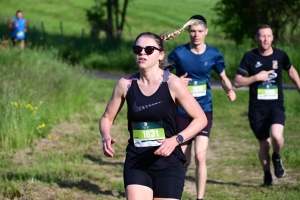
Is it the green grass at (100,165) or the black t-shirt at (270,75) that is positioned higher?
the black t-shirt at (270,75)

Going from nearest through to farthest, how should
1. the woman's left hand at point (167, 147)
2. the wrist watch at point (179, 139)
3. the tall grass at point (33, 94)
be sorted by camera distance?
the woman's left hand at point (167, 147), the wrist watch at point (179, 139), the tall grass at point (33, 94)

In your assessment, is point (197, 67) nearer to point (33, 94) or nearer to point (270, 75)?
point (270, 75)

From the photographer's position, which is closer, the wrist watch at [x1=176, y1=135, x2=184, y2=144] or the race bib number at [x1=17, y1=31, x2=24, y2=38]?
the wrist watch at [x1=176, y1=135, x2=184, y2=144]

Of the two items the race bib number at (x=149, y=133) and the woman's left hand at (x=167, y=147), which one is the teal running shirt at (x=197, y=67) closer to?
the race bib number at (x=149, y=133)

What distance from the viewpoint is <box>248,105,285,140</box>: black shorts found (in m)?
9.05

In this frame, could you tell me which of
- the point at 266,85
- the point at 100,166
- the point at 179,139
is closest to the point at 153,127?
the point at 179,139

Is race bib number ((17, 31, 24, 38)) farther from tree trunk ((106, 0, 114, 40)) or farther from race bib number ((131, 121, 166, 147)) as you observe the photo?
race bib number ((131, 121, 166, 147))

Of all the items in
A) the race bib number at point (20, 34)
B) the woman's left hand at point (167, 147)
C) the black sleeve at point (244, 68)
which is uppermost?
the race bib number at point (20, 34)

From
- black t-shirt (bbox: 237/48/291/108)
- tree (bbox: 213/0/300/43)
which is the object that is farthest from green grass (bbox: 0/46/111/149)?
tree (bbox: 213/0/300/43)

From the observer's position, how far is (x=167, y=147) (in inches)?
213

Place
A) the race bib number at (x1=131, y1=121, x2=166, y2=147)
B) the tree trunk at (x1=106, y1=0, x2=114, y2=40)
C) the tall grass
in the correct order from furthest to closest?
the tree trunk at (x1=106, y1=0, x2=114, y2=40) → the tall grass → the race bib number at (x1=131, y1=121, x2=166, y2=147)

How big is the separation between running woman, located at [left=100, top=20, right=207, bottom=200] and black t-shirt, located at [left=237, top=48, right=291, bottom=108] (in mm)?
3495

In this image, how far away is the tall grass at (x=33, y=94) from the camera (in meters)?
11.3

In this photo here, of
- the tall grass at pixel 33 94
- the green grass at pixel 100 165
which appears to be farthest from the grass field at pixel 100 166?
the tall grass at pixel 33 94
